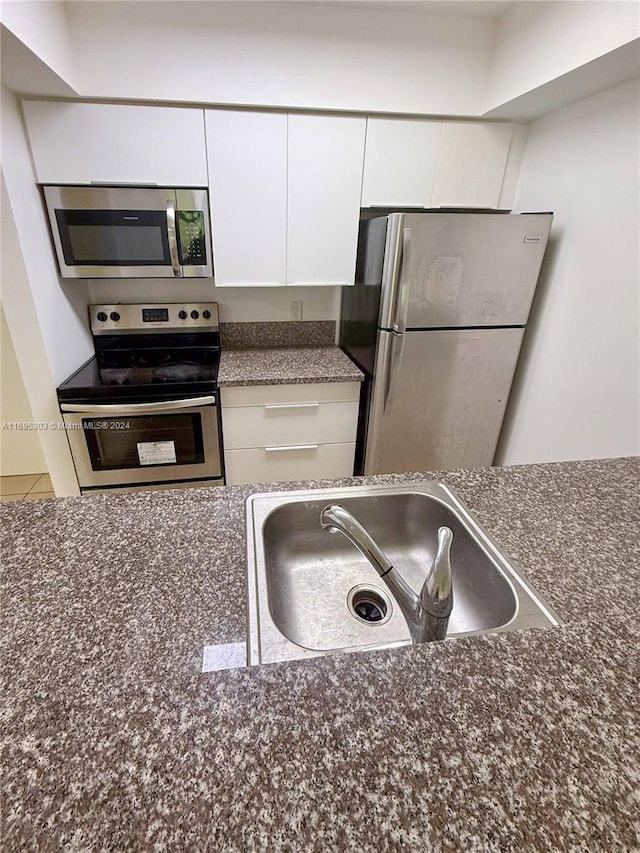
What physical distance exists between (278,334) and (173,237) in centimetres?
78

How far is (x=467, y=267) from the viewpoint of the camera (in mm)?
1767

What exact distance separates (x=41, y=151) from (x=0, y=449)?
1974 millimetres

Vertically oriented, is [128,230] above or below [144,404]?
above

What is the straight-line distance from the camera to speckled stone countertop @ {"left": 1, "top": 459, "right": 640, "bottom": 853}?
0.38m

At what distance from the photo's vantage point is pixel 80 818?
1.25 feet

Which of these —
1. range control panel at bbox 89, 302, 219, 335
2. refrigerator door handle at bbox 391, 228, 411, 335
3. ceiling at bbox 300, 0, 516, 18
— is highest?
ceiling at bbox 300, 0, 516, 18

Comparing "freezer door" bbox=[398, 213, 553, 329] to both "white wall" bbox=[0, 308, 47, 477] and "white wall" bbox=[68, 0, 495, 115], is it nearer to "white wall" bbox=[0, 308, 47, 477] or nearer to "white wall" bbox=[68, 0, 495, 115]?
"white wall" bbox=[68, 0, 495, 115]

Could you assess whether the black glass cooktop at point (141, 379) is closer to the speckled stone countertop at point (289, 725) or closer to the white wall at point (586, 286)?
the speckled stone countertop at point (289, 725)

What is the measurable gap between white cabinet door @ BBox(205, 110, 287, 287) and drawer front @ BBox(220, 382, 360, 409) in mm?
532

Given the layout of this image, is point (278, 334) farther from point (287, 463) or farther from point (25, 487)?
point (25, 487)

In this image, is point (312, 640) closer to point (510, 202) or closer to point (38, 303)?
point (38, 303)

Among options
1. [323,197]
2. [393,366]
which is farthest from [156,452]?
[323,197]

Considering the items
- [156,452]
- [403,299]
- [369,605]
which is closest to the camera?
[369,605]

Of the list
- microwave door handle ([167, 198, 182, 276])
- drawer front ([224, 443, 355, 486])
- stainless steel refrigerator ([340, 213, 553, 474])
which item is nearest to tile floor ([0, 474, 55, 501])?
drawer front ([224, 443, 355, 486])
